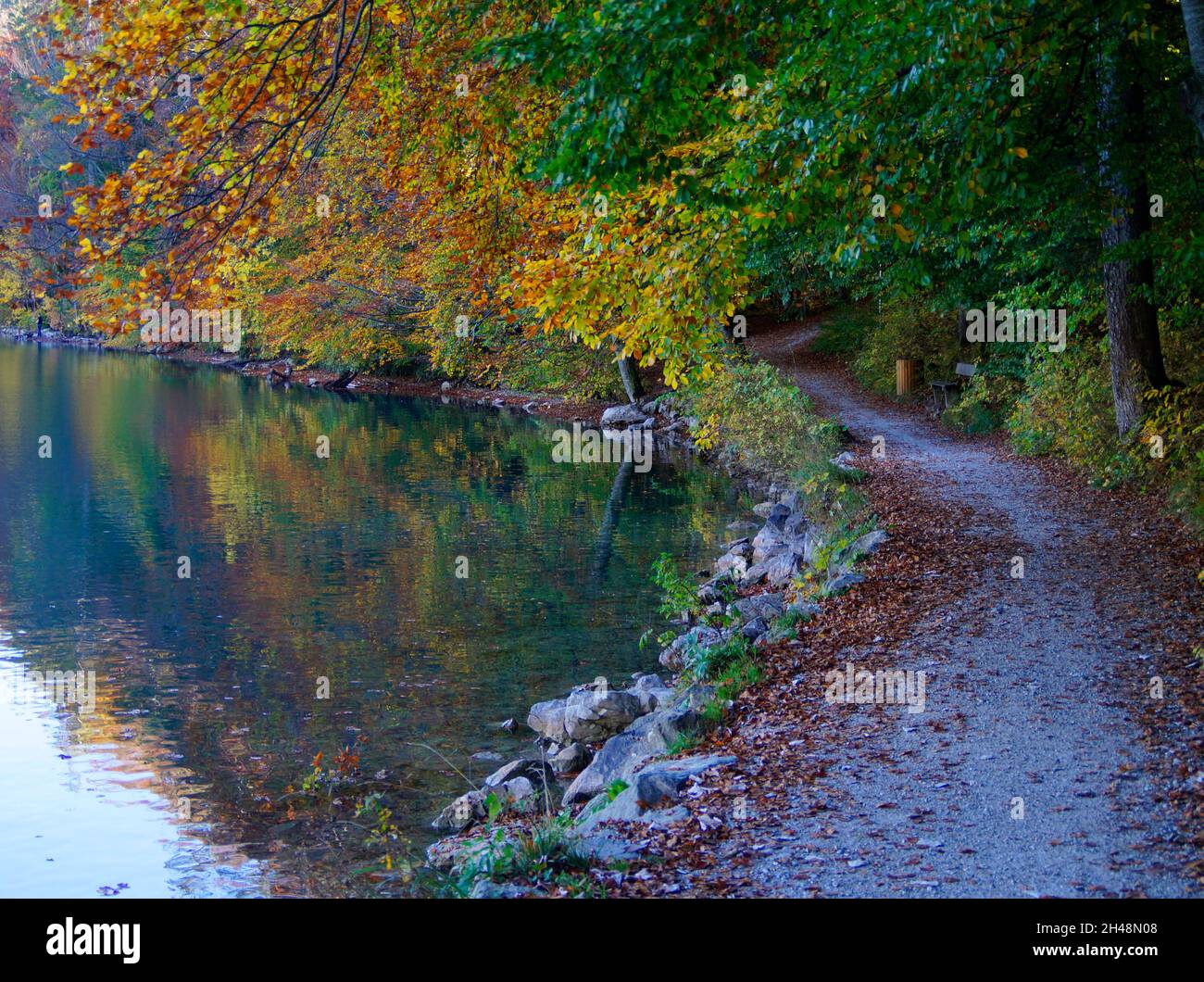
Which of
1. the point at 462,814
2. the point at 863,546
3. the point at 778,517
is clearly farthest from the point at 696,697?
the point at 778,517

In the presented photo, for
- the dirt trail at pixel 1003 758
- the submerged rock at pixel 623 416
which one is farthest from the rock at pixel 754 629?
the submerged rock at pixel 623 416

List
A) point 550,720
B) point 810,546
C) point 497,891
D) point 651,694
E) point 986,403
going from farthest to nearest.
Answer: point 986,403 → point 810,546 → point 651,694 → point 550,720 → point 497,891

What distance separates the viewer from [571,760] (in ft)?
34.1

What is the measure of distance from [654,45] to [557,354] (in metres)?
29.8

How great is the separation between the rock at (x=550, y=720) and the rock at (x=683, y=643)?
1909mm

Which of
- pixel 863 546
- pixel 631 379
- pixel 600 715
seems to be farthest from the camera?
pixel 631 379

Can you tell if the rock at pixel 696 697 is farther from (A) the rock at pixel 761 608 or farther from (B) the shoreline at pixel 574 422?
(A) the rock at pixel 761 608

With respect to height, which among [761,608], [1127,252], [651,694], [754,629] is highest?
[1127,252]

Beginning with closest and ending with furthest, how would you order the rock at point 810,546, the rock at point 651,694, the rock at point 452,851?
the rock at point 452,851 < the rock at point 651,694 < the rock at point 810,546

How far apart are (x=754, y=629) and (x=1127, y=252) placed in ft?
20.7

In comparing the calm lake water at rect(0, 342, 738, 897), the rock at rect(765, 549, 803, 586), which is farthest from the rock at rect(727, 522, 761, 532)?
the rock at rect(765, 549, 803, 586)

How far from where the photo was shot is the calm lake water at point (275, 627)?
930cm

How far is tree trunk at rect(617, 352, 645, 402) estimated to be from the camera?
35875mm

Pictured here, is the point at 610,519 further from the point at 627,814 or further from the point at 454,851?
the point at 627,814
